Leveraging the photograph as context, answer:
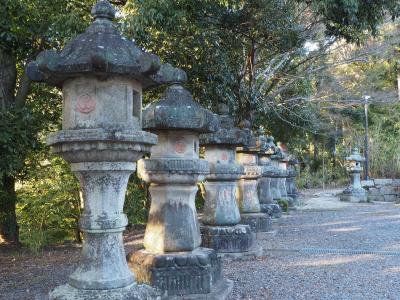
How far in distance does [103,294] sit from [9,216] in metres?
6.39

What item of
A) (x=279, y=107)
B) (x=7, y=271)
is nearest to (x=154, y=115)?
(x=7, y=271)

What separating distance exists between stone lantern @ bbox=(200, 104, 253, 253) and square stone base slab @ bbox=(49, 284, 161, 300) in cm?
316

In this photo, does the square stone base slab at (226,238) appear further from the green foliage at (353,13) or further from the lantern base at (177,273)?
the green foliage at (353,13)

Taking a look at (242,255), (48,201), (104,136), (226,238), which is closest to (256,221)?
(242,255)

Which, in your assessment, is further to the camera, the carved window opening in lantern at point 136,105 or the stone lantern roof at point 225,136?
Result: the stone lantern roof at point 225,136

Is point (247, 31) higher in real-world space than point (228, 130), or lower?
higher

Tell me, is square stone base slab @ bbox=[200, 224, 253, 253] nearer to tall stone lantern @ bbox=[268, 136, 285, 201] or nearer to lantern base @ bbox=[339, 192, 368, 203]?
tall stone lantern @ bbox=[268, 136, 285, 201]

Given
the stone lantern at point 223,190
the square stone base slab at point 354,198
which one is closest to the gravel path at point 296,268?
the stone lantern at point 223,190

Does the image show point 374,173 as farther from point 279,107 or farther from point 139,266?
point 139,266

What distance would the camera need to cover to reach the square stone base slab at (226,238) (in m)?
6.59

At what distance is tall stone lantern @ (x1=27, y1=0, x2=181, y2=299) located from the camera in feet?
10.3

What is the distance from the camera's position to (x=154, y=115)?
4.55 meters

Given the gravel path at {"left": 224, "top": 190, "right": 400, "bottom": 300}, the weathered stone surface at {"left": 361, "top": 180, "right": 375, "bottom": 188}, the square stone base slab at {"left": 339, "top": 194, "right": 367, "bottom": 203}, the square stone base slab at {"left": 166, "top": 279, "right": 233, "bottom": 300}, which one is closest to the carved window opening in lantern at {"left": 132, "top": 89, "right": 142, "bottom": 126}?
the square stone base slab at {"left": 166, "top": 279, "right": 233, "bottom": 300}

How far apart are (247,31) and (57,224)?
5689 millimetres
